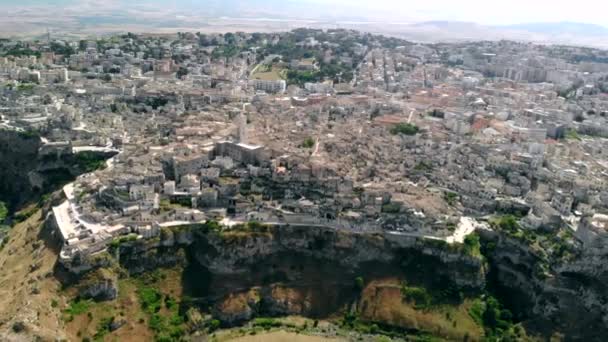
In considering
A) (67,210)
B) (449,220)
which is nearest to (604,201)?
(449,220)

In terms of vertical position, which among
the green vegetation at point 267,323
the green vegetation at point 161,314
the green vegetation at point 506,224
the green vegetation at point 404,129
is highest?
the green vegetation at point 404,129

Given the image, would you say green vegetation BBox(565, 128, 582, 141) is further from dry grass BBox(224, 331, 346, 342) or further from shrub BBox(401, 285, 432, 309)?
dry grass BBox(224, 331, 346, 342)

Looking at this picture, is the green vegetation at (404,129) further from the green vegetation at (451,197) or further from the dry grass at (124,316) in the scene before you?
the dry grass at (124,316)

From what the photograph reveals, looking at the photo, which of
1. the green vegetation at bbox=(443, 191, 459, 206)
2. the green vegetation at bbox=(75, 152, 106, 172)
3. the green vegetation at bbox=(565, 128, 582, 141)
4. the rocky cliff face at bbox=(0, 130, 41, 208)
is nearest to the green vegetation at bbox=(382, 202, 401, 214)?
the green vegetation at bbox=(443, 191, 459, 206)

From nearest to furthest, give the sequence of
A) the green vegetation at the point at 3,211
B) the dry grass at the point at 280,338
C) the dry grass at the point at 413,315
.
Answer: the dry grass at the point at 280,338
the dry grass at the point at 413,315
the green vegetation at the point at 3,211

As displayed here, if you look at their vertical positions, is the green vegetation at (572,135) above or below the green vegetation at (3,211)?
above

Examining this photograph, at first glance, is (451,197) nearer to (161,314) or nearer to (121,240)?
(161,314)

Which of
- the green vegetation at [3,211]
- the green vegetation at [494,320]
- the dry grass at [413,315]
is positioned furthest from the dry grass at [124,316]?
the green vegetation at [494,320]
